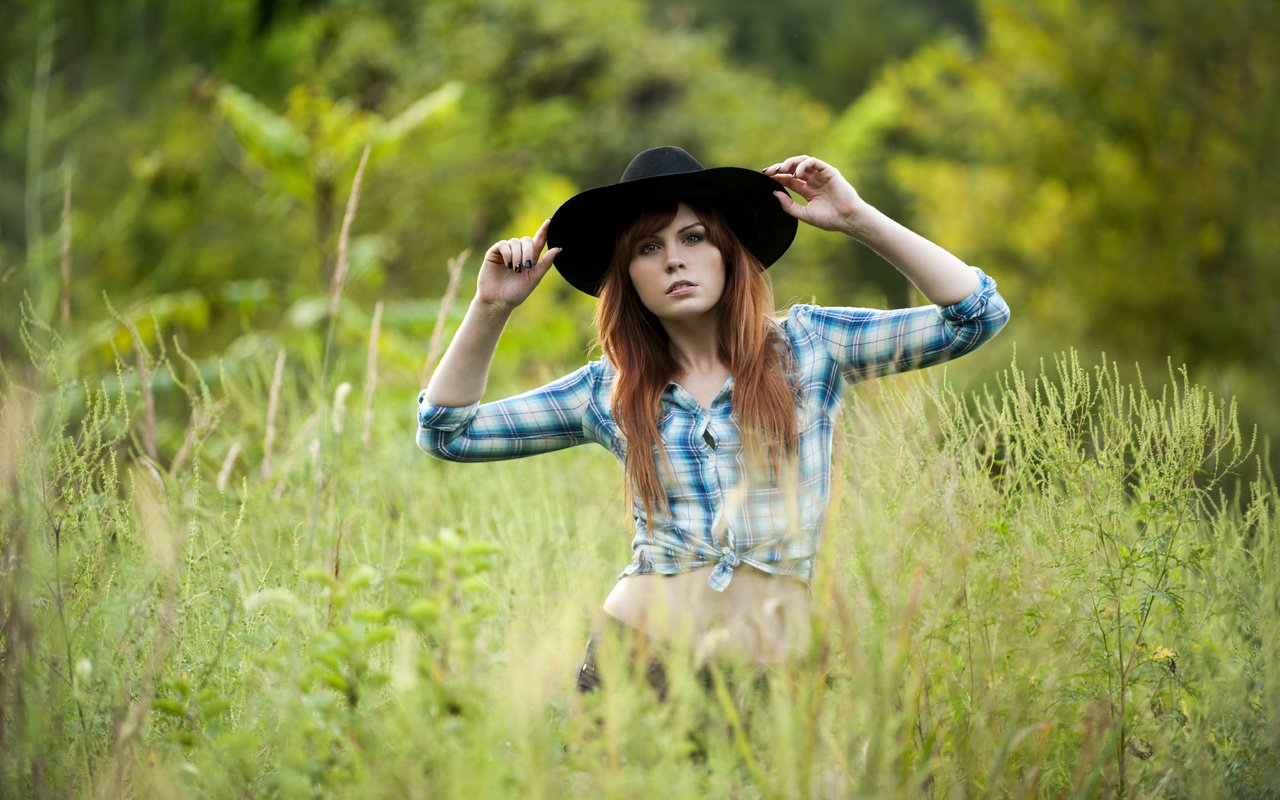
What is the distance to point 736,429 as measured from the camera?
261 cm

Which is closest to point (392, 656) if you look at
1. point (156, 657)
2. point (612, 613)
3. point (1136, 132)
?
point (612, 613)

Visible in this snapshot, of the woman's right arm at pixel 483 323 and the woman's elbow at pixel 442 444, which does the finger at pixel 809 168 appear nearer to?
the woman's right arm at pixel 483 323

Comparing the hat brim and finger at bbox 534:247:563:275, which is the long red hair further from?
finger at bbox 534:247:563:275

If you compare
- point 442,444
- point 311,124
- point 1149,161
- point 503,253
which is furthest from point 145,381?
point 1149,161

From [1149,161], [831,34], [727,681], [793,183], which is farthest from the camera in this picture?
[831,34]

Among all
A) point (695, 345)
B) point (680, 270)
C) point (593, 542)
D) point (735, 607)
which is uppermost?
point (680, 270)

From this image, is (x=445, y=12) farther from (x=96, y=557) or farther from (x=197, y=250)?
(x=96, y=557)

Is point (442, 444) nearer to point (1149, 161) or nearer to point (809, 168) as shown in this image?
point (809, 168)

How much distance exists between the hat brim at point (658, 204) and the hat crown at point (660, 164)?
0.14ft

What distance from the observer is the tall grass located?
1.86 metres

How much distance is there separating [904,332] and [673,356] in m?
0.56

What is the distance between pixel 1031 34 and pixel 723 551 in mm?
11061

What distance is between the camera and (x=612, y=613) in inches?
103

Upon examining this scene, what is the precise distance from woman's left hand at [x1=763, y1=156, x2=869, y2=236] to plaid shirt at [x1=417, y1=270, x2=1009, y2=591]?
21 centimetres
